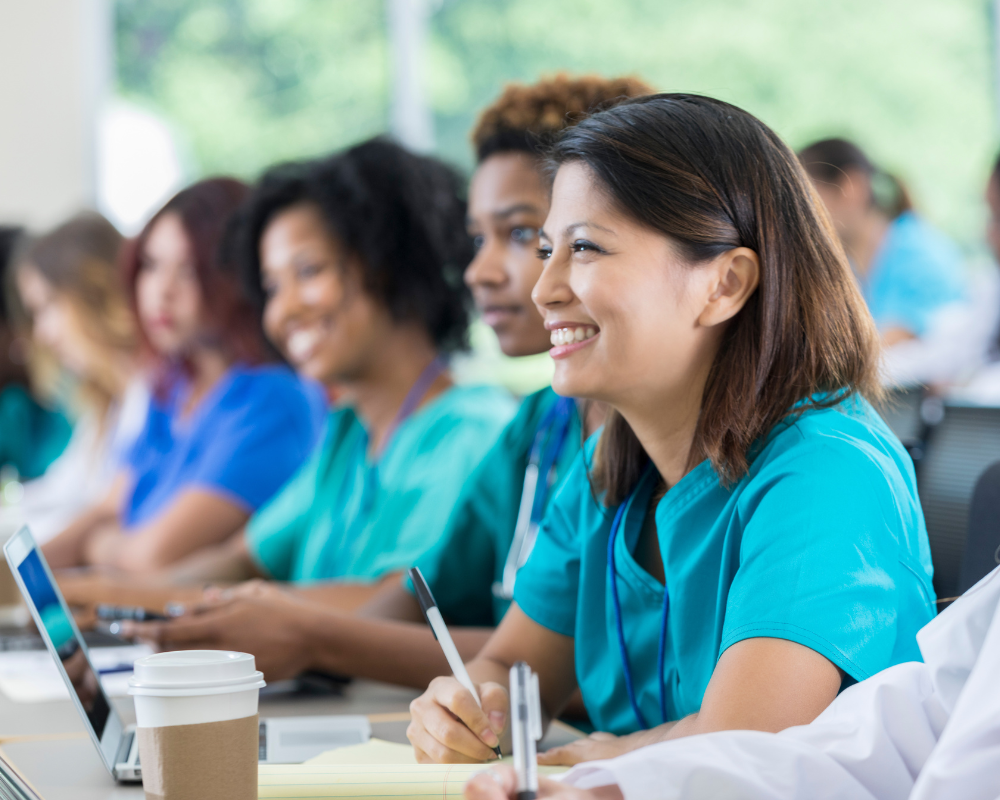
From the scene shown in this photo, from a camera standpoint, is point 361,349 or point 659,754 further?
point 361,349

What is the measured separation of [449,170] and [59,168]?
10.0 ft

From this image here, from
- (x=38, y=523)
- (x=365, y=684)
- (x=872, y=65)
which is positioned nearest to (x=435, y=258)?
(x=365, y=684)

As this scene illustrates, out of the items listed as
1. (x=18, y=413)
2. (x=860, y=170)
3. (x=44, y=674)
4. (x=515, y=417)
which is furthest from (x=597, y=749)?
(x=18, y=413)

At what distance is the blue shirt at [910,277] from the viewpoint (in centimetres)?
352

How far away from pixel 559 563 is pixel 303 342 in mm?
983

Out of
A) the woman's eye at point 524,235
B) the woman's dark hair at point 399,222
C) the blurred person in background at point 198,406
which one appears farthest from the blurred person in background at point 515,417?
the blurred person in background at point 198,406

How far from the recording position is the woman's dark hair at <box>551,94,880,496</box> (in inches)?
38.1

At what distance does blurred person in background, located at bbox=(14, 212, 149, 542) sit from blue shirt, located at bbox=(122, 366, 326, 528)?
0.38 metres

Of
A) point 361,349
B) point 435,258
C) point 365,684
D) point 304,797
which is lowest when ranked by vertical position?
point 365,684

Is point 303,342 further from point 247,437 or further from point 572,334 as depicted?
point 572,334

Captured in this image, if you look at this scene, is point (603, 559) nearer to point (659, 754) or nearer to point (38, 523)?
point (659, 754)

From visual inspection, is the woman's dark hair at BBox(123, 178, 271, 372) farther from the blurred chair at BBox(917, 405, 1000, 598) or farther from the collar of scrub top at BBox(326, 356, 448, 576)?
the blurred chair at BBox(917, 405, 1000, 598)

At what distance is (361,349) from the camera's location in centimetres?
196

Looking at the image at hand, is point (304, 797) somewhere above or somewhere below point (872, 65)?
below
